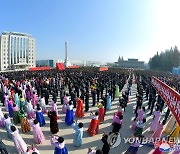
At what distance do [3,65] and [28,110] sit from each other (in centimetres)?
5482

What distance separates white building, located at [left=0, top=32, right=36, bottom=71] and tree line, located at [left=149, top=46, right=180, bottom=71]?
4102 centimetres

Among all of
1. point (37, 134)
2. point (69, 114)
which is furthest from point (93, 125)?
point (37, 134)

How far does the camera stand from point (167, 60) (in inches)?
2301

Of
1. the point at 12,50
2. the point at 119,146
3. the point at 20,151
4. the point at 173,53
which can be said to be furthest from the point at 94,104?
the point at 12,50

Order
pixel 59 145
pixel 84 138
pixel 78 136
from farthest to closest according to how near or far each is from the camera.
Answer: pixel 84 138, pixel 78 136, pixel 59 145

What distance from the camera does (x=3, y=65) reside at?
58.3 metres

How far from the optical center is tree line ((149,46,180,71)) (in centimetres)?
5622

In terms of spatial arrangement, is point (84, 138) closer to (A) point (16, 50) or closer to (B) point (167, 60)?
(B) point (167, 60)

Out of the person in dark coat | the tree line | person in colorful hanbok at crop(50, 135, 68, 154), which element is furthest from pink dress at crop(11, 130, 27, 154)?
the tree line

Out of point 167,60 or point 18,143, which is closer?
point 18,143

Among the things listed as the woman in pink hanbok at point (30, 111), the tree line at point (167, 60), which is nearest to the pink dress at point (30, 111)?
the woman in pink hanbok at point (30, 111)

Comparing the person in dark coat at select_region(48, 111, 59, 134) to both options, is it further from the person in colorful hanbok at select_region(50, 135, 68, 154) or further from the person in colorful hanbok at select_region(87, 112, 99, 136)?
the person in colorful hanbok at select_region(50, 135, 68, 154)

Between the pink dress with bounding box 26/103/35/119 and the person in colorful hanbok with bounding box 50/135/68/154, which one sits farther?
the pink dress with bounding box 26/103/35/119

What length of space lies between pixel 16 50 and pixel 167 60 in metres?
48.5
